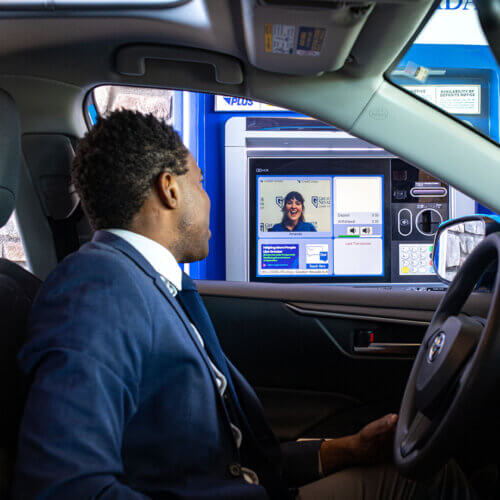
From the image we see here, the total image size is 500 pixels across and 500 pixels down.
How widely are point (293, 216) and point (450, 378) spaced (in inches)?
A: 71.6

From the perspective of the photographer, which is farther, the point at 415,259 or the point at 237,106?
the point at 415,259

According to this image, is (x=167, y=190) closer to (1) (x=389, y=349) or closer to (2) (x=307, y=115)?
(2) (x=307, y=115)

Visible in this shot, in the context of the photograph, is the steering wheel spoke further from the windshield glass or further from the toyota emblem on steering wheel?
the windshield glass

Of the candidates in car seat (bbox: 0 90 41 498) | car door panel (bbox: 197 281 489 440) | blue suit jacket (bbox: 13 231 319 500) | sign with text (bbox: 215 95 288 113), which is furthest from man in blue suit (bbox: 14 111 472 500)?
sign with text (bbox: 215 95 288 113)

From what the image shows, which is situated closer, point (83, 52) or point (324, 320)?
point (83, 52)

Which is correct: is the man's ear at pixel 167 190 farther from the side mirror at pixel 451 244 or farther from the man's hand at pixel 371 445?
the side mirror at pixel 451 244

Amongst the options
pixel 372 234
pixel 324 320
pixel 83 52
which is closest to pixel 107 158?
pixel 83 52

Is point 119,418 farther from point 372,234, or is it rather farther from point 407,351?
point 372,234

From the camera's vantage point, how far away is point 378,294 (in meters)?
1.69

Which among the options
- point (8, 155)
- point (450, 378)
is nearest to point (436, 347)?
point (450, 378)

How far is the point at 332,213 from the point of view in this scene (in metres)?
2.60

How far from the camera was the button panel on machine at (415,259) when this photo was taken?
2.62m

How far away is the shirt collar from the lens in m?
1.01

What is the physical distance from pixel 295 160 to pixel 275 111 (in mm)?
288
